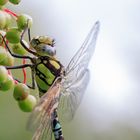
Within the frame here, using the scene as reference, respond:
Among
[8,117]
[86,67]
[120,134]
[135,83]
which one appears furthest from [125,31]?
[86,67]

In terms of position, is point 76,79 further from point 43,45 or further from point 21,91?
point 21,91

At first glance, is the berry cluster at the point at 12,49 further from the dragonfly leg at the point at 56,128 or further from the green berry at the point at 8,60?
the dragonfly leg at the point at 56,128

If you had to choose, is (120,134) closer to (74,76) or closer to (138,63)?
(138,63)

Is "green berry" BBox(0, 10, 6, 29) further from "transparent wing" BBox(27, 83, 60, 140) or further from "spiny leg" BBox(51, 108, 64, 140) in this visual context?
"spiny leg" BBox(51, 108, 64, 140)

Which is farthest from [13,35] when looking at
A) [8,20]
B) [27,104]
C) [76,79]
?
[76,79]

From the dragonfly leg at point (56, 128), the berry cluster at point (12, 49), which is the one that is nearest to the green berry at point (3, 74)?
the berry cluster at point (12, 49)

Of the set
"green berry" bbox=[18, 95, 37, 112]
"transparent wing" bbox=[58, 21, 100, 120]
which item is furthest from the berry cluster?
"transparent wing" bbox=[58, 21, 100, 120]
